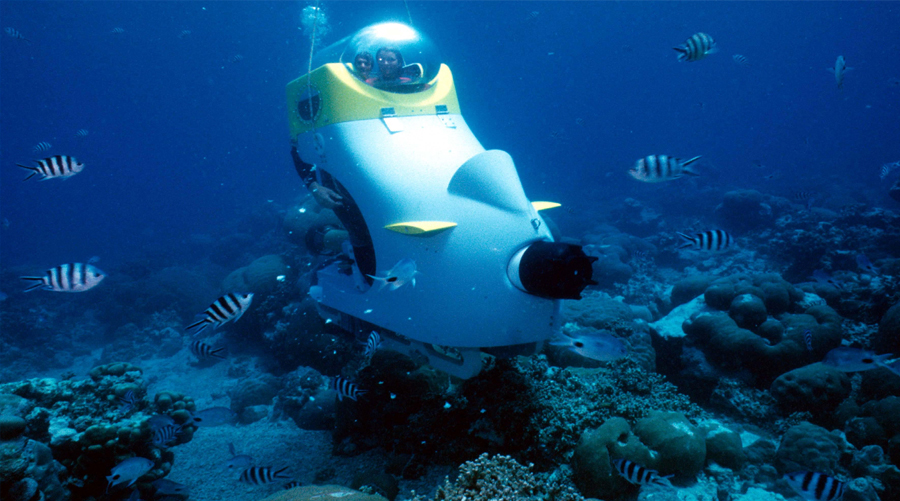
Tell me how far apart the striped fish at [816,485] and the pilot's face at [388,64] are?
5.20 meters

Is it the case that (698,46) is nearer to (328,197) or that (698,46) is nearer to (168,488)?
(328,197)

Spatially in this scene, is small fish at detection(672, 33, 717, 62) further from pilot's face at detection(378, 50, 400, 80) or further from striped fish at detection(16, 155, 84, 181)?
striped fish at detection(16, 155, 84, 181)

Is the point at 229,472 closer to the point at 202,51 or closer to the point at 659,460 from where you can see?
the point at 659,460

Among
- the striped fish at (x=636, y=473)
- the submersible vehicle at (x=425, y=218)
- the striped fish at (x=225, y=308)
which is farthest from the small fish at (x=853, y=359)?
the striped fish at (x=225, y=308)

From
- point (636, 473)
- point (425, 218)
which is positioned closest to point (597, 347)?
point (636, 473)

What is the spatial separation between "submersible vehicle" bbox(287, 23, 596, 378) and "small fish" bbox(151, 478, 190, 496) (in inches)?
87.0

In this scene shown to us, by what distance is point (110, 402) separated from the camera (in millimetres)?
4414

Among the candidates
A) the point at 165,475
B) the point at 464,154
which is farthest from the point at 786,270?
the point at 165,475

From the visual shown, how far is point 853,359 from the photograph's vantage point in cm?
347

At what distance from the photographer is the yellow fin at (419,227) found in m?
3.21

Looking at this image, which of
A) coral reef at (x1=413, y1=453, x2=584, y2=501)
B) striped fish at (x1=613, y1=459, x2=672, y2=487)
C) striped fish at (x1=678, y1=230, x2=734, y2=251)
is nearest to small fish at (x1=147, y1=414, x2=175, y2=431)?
coral reef at (x1=413, y1=453, x2=584, y2=501)

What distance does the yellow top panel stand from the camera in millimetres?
4316

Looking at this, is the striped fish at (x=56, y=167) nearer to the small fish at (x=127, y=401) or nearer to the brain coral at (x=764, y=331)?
the small fish at (x=127, y=401)

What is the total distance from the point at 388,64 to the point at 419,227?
257 centimetres
